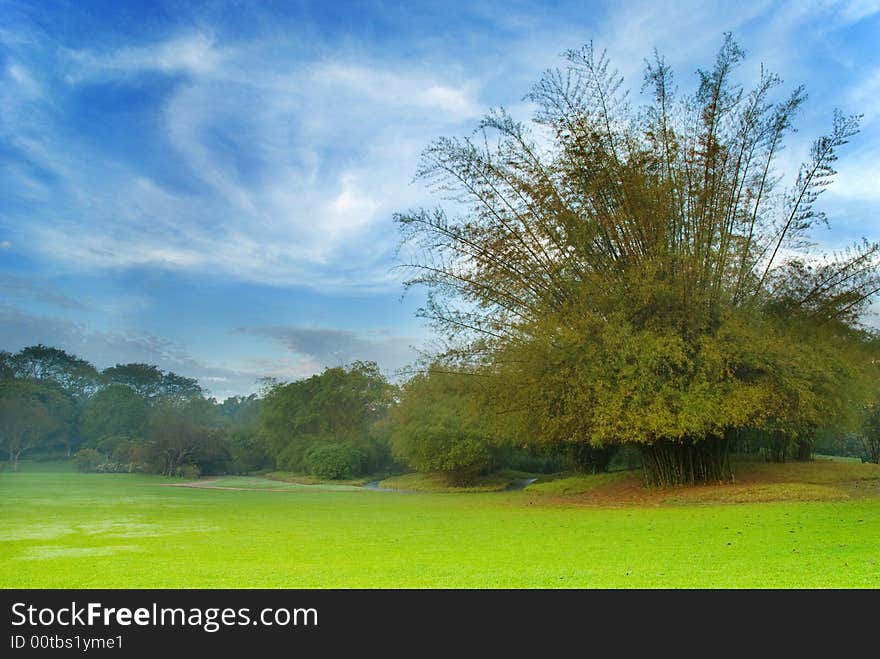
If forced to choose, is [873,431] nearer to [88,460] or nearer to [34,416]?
[88,460]

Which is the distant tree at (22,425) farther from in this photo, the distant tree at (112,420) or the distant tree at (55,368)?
the distant tree at (55,368)

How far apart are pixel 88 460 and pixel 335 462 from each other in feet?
52.7

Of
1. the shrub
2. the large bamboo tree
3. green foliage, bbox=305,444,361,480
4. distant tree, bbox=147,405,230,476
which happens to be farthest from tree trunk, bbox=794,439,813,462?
the shrub

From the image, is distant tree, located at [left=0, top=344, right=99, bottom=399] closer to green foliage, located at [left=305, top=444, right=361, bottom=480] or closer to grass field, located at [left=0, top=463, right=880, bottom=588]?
green foliage, located at [left=305, top=444, right=361, bottom=480]

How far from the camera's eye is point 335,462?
149 feet

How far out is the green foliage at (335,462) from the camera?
4553 centimetres

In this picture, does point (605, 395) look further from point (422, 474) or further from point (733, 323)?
point (422, 474)

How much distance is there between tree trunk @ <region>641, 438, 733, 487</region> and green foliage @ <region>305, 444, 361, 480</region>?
28150mm

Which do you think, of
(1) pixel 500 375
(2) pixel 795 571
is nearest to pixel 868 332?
(1) pixel 500 375

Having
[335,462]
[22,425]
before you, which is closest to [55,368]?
[22,425]

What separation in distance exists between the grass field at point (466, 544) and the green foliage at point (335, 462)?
26.1 m

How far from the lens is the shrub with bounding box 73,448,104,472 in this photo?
4003 centimetres

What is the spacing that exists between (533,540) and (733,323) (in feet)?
33.5

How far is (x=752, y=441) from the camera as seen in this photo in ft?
105
